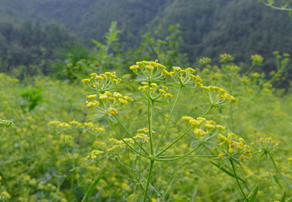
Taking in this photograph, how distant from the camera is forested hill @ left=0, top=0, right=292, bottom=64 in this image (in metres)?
8.39

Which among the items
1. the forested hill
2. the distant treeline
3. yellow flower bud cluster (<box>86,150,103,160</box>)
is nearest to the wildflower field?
yellow flower bud cluster (<box>86,150,103,160</box>)

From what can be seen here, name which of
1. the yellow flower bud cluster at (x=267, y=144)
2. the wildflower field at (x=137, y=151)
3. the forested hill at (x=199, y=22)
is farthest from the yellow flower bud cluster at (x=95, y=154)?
the forested hill at (x=199, y=22)

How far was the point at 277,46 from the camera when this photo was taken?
7930 mm

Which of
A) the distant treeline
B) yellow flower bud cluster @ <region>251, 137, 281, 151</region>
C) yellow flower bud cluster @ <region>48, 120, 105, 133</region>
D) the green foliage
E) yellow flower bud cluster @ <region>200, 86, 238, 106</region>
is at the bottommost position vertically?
yellow flower bud cluster @ <region>48, 120, 105, 133</region>

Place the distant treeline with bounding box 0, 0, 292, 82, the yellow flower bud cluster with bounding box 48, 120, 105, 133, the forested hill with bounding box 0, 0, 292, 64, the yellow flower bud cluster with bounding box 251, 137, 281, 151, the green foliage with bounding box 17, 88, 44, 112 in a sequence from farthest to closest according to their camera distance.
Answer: the forested hill with bounding box 0, 0, 292, 64
the distant treeline with bounding box 0, 0, 292, 82
the green foliage with bounding box 17, 88, 44, 112
the yellow flower bud cluster with bounding box 48, 120, 105, 133
the yellow flower bud cluster with bounding box 251, 137, 281, 151

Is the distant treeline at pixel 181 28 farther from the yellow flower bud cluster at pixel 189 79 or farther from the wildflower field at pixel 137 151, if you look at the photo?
the yellow flower bud cluster at pixel 189 79

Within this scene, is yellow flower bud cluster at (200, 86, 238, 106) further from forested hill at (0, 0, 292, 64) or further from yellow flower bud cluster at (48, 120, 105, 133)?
forested hill at (0, 0, 292, 64)

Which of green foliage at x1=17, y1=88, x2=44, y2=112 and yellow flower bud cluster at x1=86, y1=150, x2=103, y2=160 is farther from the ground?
green foliage at x1=17, y1=88, x2=44, y2=112

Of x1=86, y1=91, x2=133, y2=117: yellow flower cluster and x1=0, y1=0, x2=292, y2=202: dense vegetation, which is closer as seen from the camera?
x1=86, y1=91, x2=133, y2=117: yellow flower cluster

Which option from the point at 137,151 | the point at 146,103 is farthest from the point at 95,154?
the point at 146,103

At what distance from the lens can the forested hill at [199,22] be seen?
8391 mm

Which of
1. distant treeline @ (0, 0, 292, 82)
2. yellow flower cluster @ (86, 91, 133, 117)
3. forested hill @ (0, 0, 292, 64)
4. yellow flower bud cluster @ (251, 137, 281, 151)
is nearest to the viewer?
yellow flower cluster @ (86, 91, 133, 117)

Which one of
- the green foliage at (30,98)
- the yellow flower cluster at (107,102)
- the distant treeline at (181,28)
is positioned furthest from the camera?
the distant treeline at (181,28)

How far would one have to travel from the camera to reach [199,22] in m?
10.4
